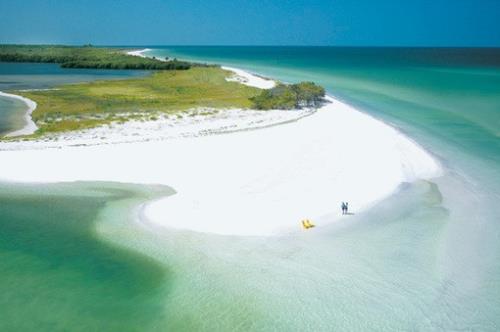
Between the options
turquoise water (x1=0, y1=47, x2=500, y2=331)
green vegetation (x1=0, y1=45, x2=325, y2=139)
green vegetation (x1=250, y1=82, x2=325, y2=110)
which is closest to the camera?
turquoise water (x1=0, y1=47, x2=500, y2=331)

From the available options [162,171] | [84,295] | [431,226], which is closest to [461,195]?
[431,226]

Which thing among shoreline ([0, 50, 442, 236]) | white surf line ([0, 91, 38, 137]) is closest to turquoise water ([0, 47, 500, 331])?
shoreline ([0, 50, 442, 236])

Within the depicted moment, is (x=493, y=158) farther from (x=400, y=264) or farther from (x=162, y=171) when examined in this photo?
(x=162, y=171)

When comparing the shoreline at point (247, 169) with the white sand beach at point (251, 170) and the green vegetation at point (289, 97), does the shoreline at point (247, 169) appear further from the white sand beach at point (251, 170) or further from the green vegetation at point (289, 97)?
the green vegetation at point (289, 97)

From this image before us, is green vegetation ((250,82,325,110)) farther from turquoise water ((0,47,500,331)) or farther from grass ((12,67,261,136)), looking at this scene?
turquoise water ((0,47,500,331))

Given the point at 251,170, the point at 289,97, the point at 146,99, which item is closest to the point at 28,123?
the point at 146,99

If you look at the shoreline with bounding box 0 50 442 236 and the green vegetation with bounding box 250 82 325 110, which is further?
the green vegetation with bounding box 250 82 325 110
